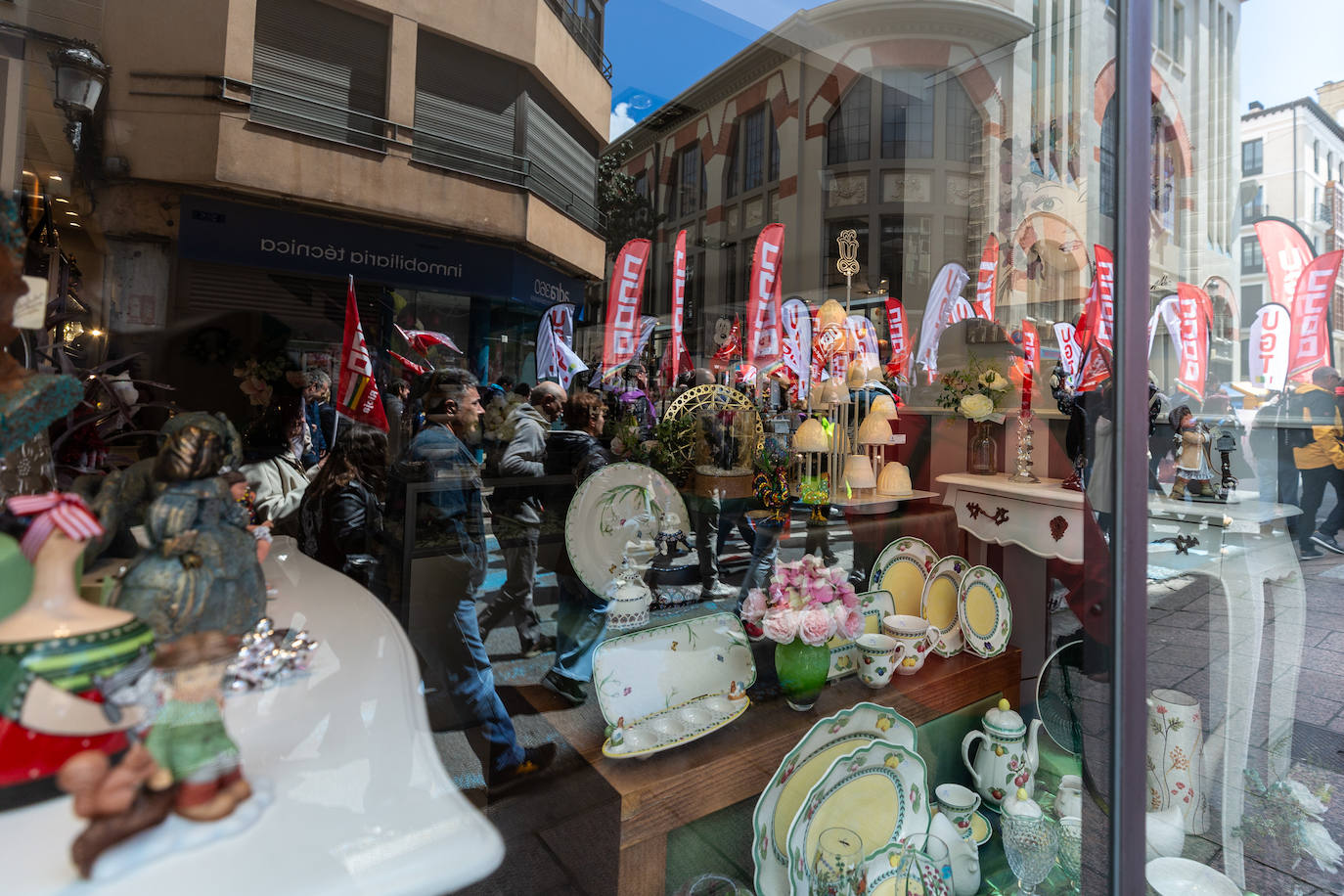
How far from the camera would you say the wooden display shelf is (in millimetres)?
1097

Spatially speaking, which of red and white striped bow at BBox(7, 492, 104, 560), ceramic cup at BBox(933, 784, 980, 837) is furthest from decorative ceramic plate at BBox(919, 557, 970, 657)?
red and white striped bow at BBox(7, 492, 104, 560)

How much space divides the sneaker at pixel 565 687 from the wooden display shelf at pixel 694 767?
0.16ft

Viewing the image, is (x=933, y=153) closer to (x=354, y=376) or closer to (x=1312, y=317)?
(x=1312, y=317)

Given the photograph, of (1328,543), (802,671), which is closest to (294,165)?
(802,671)

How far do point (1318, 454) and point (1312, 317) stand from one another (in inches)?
16.0

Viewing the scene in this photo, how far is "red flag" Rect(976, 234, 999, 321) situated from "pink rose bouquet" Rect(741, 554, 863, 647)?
295 centimetres

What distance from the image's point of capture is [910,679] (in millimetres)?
1658

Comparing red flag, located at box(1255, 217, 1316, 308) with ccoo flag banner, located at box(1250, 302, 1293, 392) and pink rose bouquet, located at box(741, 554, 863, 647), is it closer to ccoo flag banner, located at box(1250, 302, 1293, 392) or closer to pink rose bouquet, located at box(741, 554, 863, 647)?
ccoo flag banner, located at box(1250, 302, 1293, 392)

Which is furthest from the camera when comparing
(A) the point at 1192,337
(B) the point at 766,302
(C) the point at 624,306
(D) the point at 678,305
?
(B) the point at 766,302

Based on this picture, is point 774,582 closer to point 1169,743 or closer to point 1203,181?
point 1169,743

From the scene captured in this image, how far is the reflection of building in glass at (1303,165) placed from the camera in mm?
1580

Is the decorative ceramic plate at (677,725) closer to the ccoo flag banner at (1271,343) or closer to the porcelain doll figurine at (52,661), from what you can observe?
the porcelain doll figurine at (52,661)

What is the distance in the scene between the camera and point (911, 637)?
1689mm

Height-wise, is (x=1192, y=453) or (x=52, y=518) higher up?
(x=1192, y=453)
